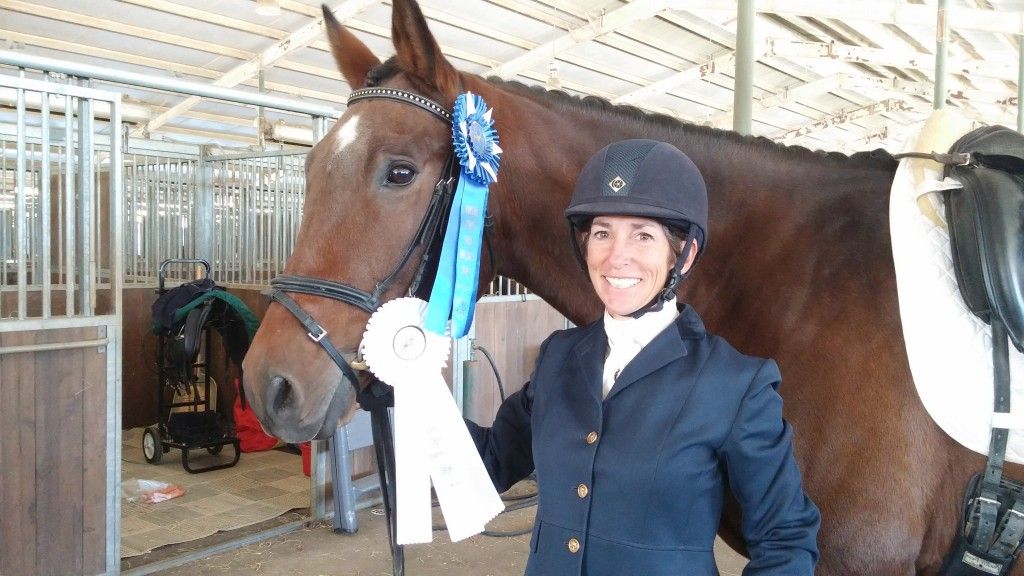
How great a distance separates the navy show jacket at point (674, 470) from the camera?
1.04m

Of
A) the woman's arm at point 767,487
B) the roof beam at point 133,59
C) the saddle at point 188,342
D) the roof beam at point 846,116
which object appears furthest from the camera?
the roof beam at point 846,116

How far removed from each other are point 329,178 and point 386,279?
0.23m

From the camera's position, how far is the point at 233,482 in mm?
4445

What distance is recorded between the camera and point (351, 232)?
1399 mm

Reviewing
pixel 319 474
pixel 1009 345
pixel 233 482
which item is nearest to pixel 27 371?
pixel 319 474

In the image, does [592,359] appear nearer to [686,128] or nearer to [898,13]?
[686,128]

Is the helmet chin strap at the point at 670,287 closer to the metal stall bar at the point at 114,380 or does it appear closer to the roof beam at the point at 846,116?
the metal stall bar at the point at 114,380

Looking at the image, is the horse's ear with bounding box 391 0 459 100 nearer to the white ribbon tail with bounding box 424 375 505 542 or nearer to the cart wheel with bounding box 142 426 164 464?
the white ribbon tail with bounding box 424 375 505 542

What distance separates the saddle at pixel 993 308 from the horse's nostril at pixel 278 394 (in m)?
1.27

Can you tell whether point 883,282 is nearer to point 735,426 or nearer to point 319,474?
point 735,426

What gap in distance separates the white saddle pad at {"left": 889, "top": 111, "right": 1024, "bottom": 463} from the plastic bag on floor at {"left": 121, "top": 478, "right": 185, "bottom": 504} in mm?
4045

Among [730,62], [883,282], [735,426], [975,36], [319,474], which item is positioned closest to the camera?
[735,426]

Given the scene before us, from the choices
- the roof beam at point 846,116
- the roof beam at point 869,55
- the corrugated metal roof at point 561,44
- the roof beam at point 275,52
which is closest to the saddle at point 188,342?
the corrugated metal roof at point 561,44

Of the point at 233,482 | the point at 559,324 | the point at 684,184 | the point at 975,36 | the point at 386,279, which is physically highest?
the point at 975,36
